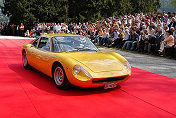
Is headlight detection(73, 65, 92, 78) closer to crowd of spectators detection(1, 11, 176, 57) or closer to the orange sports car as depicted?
the orange sports car

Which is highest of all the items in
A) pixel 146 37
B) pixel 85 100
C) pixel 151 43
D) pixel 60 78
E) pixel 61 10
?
pixel 61 10

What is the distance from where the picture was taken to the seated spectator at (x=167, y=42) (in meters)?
9.92

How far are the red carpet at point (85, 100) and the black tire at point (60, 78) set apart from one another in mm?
136

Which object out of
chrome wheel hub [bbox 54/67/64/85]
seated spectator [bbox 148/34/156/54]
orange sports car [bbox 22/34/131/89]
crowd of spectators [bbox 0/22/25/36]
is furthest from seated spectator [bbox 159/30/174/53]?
crowd of spectators [bbox 0/22/25/36]

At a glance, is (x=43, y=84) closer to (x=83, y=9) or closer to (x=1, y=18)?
(x=83, y=9)

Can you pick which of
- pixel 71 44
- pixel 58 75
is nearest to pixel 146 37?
pixel 71 44

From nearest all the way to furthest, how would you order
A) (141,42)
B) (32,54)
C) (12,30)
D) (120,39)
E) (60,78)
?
1. (60,78)
2. (32,54)
3. (141,42)
4. (120,39)
5. (12,30)

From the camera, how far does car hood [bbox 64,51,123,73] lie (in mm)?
4418

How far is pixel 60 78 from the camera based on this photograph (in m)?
4.79

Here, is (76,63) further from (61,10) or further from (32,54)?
(61,10)

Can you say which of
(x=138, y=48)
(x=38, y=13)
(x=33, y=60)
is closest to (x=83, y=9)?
(x=38, y=13)

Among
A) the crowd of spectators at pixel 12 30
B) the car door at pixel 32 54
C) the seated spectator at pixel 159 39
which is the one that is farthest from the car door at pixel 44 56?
the crowd of spectators at pixel 12 30

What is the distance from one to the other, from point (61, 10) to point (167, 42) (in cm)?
3121

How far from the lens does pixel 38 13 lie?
36.7 meters
